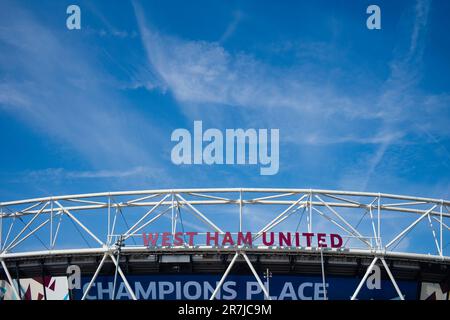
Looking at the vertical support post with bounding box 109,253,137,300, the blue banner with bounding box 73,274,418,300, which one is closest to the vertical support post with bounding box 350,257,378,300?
the blue banner with bounding box 73,274,418,300

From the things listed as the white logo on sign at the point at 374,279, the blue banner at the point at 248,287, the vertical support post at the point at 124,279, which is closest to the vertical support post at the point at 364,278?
the white logo on sign at the point at 374,279

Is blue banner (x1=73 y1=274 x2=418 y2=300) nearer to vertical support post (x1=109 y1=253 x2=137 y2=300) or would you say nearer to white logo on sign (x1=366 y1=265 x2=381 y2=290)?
white logo on sign (x1=366 y1=265 x2=381 y2=290)

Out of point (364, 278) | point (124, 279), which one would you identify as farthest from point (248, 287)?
point (124, 279)

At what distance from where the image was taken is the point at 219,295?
41.6 meters

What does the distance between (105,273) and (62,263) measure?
3.24 m

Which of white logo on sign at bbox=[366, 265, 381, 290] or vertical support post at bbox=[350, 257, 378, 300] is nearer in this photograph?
vertical support post at bbox=[350, 257, 378, 300]

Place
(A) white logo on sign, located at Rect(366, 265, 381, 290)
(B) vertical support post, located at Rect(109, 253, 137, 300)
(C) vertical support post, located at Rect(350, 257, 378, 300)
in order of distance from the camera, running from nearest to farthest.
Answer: (B) vertical support post, located at Rect(109, 253, 137, 300), (C) vertical support post, located at Rect(350, 257, 378, 300), (A) white logo on sign, located at Rect(366, 265, 381, 290)

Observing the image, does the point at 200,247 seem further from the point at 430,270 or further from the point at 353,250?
the point at 430,270

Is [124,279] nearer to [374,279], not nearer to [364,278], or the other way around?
[364,278]

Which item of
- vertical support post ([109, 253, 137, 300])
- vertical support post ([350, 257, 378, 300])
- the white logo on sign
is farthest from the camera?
the white logo on sign
